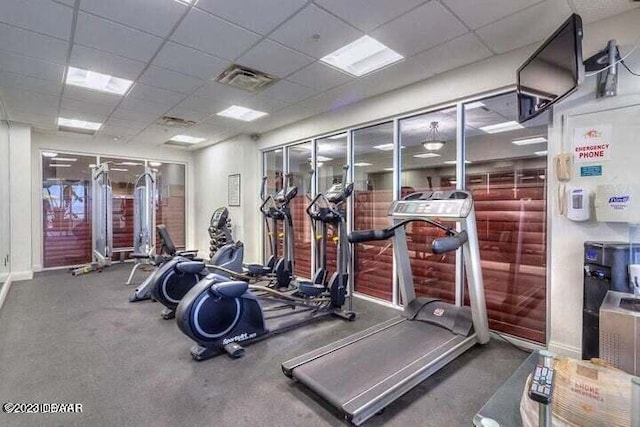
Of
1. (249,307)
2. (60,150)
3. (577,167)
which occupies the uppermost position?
(60,150)

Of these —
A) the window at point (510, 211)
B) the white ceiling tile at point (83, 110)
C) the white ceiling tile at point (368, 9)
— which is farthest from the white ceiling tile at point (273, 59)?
the white ceiling tile at point (83, 110)

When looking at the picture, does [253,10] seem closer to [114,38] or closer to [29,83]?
[114,38]

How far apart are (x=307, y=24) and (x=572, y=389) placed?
10.2 ft

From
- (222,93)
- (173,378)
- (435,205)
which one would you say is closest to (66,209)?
(222,93)

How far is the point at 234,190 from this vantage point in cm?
702

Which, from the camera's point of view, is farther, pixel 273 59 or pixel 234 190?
pixel 234 190

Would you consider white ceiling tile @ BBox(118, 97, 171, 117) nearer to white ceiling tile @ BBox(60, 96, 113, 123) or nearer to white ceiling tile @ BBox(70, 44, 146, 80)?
white ceiling tile @ BBox(60, 96, 113, 123)

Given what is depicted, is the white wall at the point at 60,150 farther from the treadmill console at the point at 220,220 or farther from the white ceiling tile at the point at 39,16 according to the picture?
the white ceiling tile at the point at 39,16

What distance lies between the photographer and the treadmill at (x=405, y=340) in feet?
7.14

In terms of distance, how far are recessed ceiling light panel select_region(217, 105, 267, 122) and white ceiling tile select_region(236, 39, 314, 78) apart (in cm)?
158

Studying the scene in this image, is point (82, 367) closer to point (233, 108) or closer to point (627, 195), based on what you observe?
point (233, 108)

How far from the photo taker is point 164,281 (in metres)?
3.88

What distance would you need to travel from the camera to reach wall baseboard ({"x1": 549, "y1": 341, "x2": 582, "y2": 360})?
9.06ft

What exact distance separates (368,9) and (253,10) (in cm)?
90
